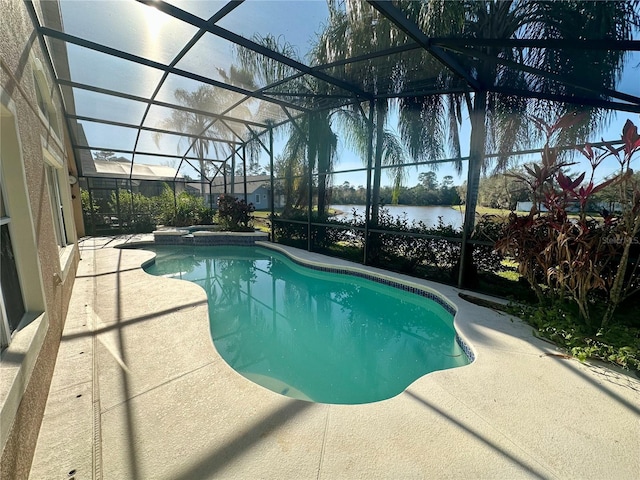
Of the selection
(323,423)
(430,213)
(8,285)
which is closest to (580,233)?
(430,213)

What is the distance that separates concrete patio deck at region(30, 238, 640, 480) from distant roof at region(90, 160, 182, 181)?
536 inches

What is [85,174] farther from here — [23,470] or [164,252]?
[23,470]

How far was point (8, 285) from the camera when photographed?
195 cm

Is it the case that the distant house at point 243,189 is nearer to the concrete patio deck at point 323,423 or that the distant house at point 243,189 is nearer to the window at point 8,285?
the concrete patio deck at point 323,423

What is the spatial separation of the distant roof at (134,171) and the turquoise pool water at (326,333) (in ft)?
30.3

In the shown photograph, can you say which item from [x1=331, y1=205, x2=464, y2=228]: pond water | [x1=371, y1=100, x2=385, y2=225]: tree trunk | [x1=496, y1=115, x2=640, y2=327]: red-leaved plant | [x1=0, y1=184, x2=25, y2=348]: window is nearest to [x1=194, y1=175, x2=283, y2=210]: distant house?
[x1=371, y1=100, x2=385, y2=225]: tree trunk

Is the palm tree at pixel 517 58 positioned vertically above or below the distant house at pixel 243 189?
above

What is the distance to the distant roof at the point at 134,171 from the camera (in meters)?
13.9

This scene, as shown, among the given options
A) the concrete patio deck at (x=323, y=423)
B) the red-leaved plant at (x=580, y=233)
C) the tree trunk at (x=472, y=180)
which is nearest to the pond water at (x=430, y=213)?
the tree trunk at (x=472, y=180)

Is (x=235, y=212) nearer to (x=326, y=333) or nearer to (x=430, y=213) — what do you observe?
(x=430, y=213)

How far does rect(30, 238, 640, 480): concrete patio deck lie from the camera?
1.68m

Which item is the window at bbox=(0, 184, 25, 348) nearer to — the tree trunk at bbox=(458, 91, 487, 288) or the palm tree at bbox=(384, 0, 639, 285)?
the palm tree at bbox=(384, 0, 639, 285)

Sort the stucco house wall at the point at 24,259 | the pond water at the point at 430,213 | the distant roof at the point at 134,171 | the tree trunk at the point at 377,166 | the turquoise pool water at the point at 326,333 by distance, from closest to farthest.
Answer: the stucco house wall at the point at 24,259 < the turquoise pool water at the point at 326,333 < the pond water at the point at 430,213 < the tree trunk at the point at 377,166 < the distant roof at the point at 134,171

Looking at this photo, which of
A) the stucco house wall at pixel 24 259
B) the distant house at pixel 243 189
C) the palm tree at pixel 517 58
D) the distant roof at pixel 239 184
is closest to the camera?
the stucco house wall at pixel 24 259
